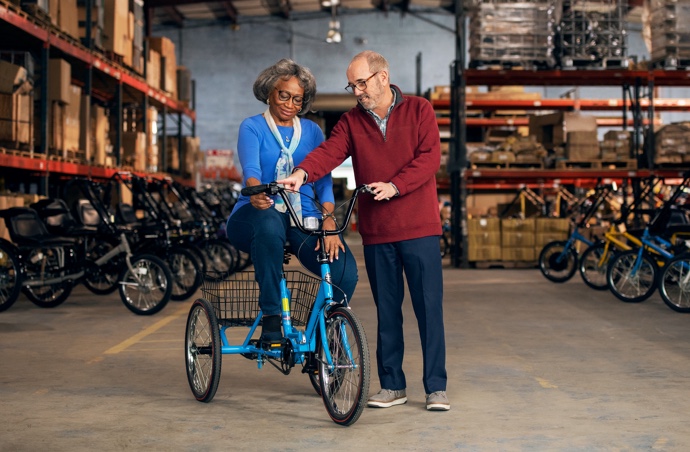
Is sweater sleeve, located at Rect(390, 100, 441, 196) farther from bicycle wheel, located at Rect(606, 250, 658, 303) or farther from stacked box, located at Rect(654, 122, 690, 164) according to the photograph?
stacked box, located at Rect(654, 122, 690, 164)

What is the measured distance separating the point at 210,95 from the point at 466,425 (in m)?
34.8

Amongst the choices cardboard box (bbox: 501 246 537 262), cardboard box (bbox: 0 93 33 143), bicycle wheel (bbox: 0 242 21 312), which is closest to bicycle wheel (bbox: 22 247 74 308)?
bicycle wheel (bbox: 0 242 21 312)

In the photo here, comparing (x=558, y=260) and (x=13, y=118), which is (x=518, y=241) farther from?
(x=13, y=118)

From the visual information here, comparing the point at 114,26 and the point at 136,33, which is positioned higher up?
the point at 136,33

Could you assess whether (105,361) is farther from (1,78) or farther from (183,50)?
(183,50)

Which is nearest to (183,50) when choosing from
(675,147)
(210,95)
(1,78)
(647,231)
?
(210,95)

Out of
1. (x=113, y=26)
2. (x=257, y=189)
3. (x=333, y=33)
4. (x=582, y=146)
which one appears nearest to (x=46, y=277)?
(x=257, y=189)

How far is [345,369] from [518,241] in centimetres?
1367

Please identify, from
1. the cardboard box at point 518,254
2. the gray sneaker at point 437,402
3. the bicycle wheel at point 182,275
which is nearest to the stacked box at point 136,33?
the cardboard box at point 518,254

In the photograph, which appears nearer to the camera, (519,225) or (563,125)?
(519,225)

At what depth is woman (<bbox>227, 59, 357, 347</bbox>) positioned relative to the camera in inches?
207

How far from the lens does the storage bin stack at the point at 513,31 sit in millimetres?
17375

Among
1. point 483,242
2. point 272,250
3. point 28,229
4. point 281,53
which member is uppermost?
point 281,53

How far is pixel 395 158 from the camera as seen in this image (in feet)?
17.8
